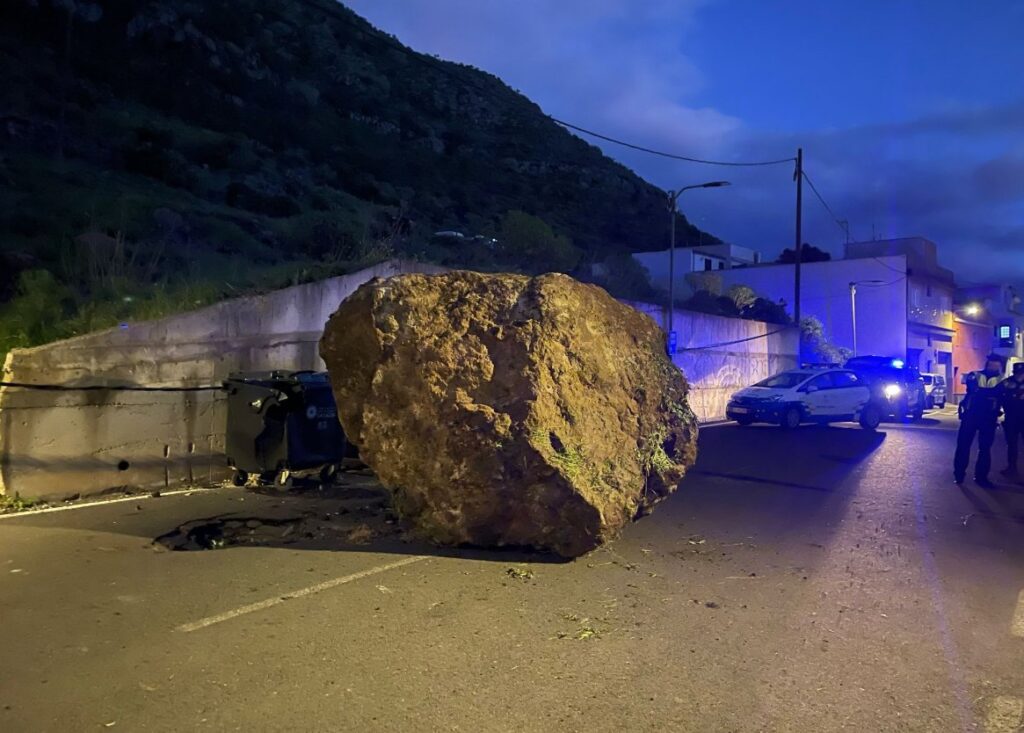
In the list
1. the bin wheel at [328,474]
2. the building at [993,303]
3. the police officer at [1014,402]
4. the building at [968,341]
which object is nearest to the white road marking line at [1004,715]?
the bin wheel at [328,474]

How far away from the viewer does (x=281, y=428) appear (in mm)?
9141

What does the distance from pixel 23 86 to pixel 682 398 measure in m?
34.9

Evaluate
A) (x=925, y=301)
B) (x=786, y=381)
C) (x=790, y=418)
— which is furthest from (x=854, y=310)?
(x=790, y=418)

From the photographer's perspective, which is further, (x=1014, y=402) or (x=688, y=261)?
(x=688, y=261)

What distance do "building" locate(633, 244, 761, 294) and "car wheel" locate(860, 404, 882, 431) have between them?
22.2 metres

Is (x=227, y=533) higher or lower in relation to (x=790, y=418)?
lower

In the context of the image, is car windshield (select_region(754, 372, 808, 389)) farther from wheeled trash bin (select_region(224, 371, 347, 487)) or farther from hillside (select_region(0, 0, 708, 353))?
wheeled trash bin (select_region(224, 371, 347, 487))

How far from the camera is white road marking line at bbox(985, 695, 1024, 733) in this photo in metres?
3.49

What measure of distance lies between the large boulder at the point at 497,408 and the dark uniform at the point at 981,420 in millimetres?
5686

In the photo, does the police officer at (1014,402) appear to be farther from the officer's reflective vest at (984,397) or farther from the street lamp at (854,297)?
the street lamp at (854,297)

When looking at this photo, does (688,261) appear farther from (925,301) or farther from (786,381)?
(786,381)

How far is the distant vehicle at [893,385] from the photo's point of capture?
20331 mm

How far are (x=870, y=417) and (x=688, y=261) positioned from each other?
31497 millimetres

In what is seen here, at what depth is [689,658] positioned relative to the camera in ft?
14.0
